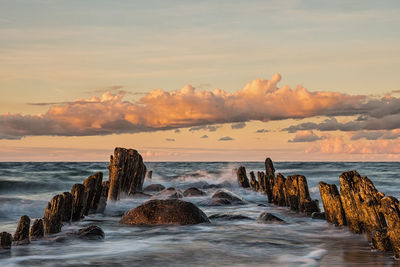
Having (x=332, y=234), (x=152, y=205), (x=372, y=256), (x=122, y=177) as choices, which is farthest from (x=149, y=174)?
(x=372, y=256)

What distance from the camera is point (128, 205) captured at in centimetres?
1927

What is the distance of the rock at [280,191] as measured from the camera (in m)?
18.3

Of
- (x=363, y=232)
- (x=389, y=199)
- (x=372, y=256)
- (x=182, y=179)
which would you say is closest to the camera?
(x=389, y=199)

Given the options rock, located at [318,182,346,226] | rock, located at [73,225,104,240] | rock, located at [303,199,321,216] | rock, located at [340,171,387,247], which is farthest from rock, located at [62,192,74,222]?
rock, located at [303,199,321,216]

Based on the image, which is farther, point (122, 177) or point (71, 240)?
point (122, 177)

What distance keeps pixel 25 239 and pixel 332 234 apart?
21.7 feet

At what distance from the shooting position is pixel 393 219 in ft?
26.5

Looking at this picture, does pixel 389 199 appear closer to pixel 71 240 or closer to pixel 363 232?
pixel 363 232

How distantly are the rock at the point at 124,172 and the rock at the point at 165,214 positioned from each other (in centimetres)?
601

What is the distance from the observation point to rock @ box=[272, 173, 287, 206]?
18344mm

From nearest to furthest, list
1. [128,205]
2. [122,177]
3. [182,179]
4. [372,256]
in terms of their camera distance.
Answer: [372,256] → [128,205] → [122,177] → [182,179]

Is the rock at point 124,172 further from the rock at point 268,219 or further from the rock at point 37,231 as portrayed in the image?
the rock at point 37,231

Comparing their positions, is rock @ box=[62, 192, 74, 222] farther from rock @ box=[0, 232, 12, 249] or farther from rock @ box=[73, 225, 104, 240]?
rock @ box=[0, 232, 12, 249]

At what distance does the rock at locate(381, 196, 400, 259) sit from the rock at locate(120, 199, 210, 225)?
5873 mm
